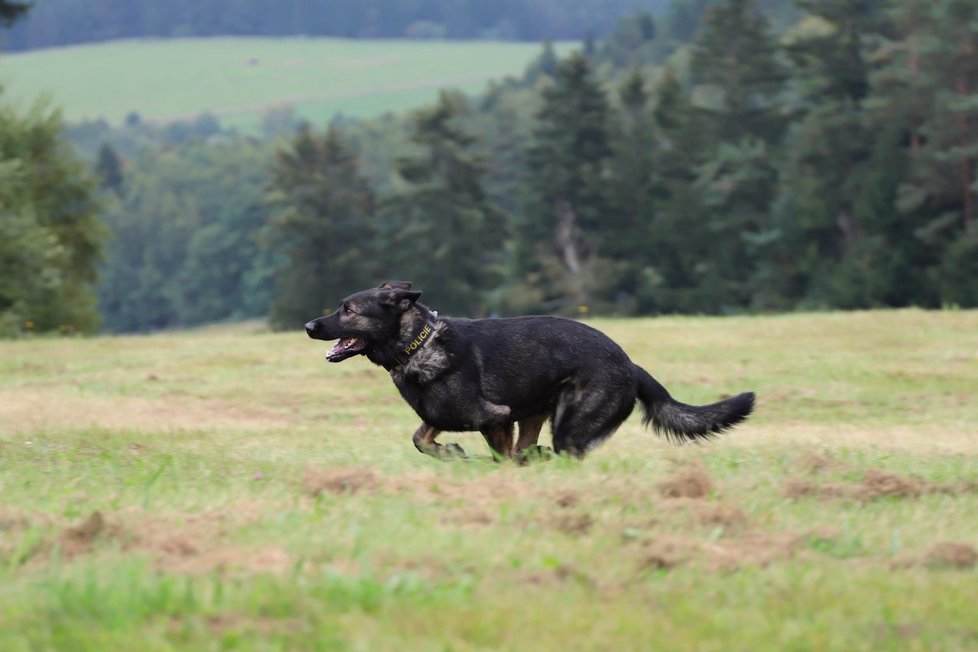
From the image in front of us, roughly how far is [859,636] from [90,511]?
16.1 feet

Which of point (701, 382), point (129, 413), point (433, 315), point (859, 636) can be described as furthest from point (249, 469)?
point (701, 382)

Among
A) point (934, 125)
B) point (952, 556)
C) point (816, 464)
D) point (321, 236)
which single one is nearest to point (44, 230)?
point (816, 464)

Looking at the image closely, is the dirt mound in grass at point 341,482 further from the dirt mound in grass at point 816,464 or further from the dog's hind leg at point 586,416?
the dirt mound in grass at point 816,464

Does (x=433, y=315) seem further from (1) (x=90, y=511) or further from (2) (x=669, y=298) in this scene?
(2) (x=669, y=298)

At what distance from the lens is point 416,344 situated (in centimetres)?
1176

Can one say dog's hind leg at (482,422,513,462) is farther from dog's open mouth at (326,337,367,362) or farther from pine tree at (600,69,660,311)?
pine tree at (600,69,660,311)

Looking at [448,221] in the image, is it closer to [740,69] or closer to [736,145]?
[736,145]

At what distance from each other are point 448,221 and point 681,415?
69.7 m

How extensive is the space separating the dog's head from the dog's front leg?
0.86 metres

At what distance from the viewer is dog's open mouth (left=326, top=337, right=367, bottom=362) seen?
12156mm

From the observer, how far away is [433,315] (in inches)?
473

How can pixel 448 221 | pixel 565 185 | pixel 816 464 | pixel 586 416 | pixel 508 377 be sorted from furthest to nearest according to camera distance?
pixel 448 221
pixel 565 185
pixel 586 416
pixel 508 377
pixel 816 464

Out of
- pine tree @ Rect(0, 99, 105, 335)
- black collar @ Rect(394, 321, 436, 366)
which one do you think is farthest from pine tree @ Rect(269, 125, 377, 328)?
black collar @ Rect(394, 321, 436, 366)

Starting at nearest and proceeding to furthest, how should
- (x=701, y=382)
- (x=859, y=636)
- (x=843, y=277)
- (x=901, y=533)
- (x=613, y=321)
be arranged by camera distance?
(x=859, y=636) < (x=901, y=533) < (x=701, y=382) < (x=613, y=321) < (x=843, y=277)
